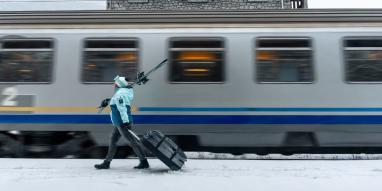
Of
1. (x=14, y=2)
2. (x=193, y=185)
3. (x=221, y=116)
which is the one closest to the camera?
(x=193, y=185)

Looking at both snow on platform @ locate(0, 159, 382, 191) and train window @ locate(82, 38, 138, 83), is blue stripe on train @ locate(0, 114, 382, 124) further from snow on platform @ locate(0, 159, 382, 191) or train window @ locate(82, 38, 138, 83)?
snow on platform @ locate(0, 159, 382, 191)

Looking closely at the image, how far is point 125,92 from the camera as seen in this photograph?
272 inches

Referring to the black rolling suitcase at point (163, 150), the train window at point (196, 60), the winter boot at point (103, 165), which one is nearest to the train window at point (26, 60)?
the train window at point (196, 60)

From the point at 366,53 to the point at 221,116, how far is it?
3278mm

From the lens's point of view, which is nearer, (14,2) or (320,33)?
(320,33)

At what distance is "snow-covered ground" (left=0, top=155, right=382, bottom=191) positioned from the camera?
5582 mm

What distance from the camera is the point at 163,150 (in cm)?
679

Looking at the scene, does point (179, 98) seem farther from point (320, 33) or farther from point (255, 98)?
point (320, 33)

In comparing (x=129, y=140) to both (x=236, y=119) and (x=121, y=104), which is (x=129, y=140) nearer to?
(x=121, y=104)

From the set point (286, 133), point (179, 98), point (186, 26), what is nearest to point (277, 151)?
point (286, 133)

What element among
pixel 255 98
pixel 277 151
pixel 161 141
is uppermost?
pixel 255 98

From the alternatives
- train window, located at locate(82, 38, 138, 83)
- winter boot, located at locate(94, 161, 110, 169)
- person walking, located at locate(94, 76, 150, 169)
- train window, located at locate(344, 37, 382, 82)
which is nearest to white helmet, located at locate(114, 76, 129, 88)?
person walking, located at locate(94, 76, 150, 169)

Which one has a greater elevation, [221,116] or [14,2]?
[14,2]

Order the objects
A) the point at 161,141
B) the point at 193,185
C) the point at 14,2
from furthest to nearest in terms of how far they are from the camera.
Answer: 1. the point at 14,2
2. the point at 161,141
3. the point at 193,185
